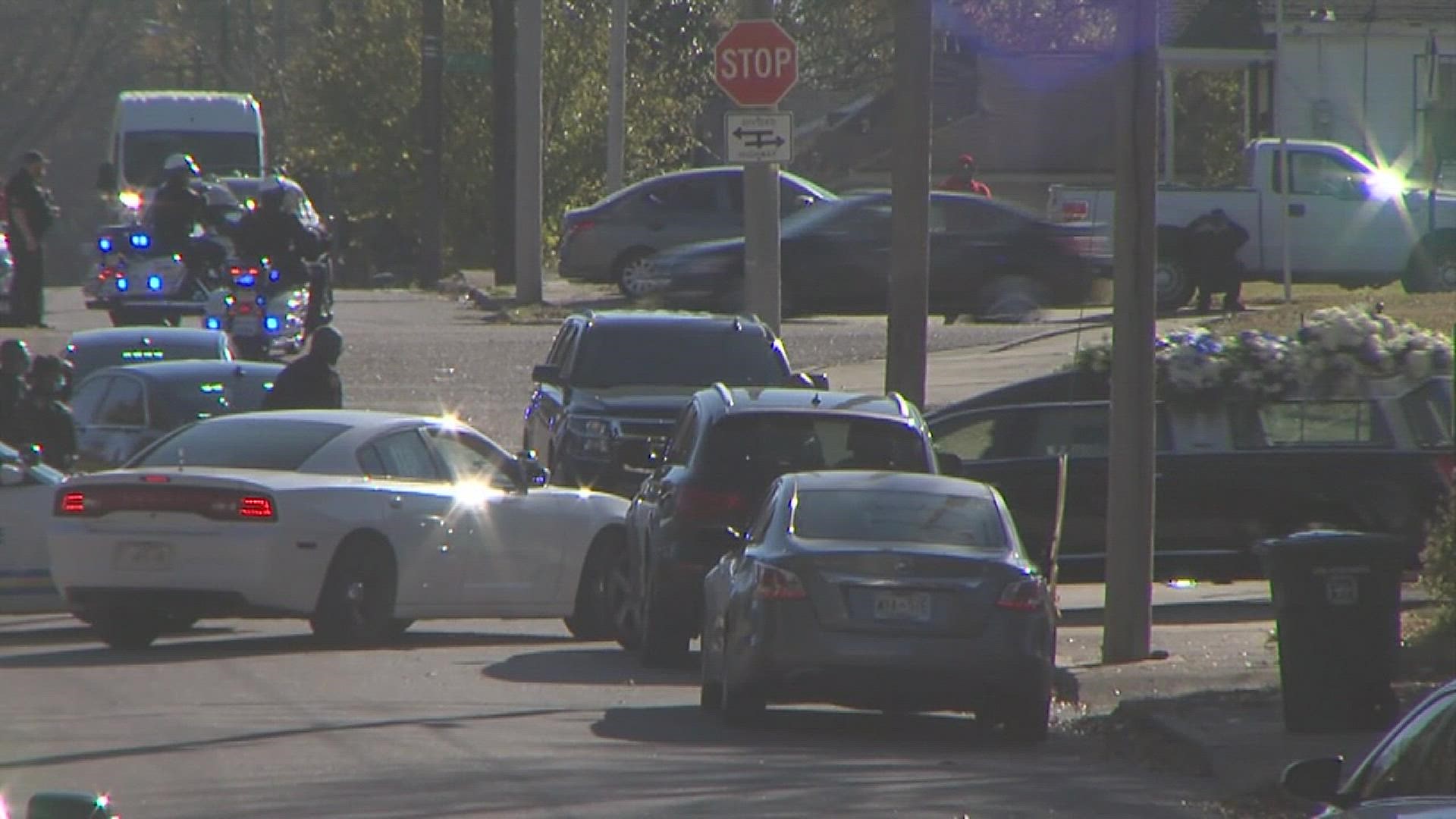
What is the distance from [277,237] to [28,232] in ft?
15.9

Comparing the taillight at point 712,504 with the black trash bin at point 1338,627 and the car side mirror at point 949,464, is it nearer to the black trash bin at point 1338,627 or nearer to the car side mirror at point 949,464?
the car side mirror at point 949,464

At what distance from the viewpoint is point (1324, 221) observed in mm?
33062

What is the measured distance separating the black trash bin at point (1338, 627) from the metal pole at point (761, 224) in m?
8.58

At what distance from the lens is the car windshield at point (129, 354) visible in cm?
2169

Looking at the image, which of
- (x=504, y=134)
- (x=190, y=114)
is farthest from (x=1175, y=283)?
(x=190, y=114)

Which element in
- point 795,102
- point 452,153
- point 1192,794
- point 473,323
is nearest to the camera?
point 1192,794

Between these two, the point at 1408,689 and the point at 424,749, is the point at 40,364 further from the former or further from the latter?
the point at 1408,689

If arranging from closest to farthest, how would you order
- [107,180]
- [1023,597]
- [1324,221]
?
[1023,597], [1324,221], [107,180]

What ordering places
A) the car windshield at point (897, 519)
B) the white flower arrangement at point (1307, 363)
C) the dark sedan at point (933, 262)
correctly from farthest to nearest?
1. the dark sedan at point (933, 262)
2. the white flower arrangement at point (1307, 363)
3. the car windshield at point (897, 519)

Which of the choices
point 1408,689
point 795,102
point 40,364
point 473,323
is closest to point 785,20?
point 795,102

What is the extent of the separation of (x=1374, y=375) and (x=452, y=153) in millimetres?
36395

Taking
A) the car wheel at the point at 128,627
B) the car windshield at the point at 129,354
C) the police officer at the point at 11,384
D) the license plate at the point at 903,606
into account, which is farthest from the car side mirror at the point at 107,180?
the license plate at the point at 903,606

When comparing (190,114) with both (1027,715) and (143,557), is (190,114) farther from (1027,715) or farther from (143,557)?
(1027,715)

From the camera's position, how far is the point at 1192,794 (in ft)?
35.8
